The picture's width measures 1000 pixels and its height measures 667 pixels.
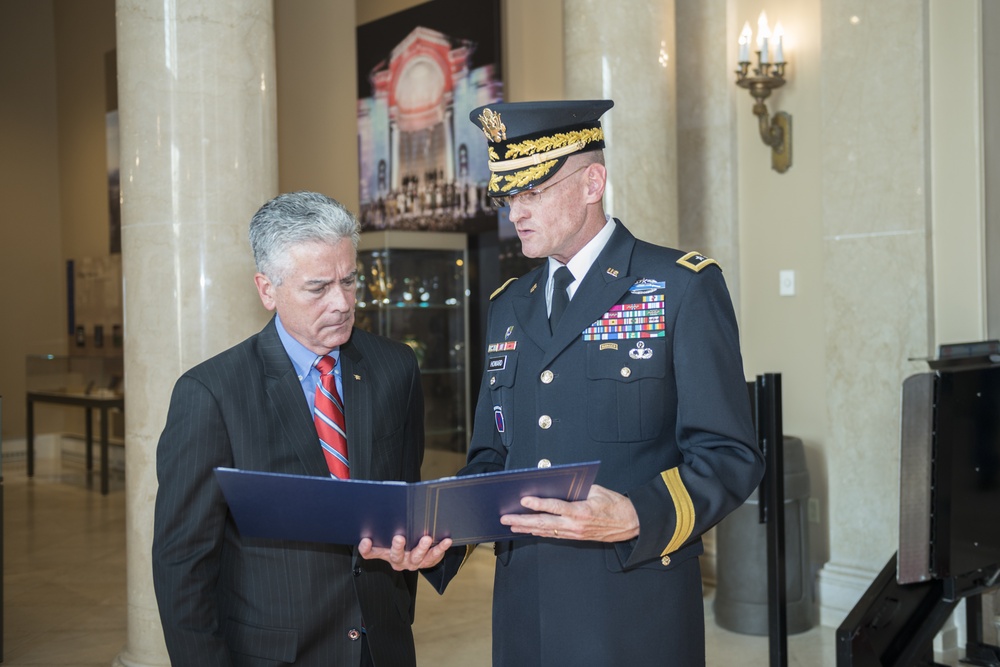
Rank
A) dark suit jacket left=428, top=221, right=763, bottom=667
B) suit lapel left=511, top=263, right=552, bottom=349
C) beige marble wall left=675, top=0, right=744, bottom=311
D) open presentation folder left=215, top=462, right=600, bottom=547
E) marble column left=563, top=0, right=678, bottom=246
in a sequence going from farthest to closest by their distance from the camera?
1. beige marble wall left=675, top=0, right=744, bottom=311
2. marble column left=563, top=0, right=678, bottom=246
3. suit lapel left=511, top=263, right=552, bottom=349
4. dark suit jacket left=428, top=221, right=763, bottom=667
5. open presentation folder left=215, top=462, right=600, bottom=547

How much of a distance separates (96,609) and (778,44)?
466 centimetres

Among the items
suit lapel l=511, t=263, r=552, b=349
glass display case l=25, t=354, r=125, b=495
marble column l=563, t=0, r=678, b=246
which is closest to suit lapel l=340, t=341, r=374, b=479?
suit lapel l=511, t=263, r=552, b=349

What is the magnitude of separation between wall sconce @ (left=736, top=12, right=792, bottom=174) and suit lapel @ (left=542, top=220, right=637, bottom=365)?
333cm

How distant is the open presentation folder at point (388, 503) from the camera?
1596 mm

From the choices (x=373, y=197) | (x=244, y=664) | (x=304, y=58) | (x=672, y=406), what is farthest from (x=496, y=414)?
(x=373, y=197)

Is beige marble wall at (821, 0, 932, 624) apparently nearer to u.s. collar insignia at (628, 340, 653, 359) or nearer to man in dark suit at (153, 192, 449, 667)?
u.s. collar insignia at (628, 340, 653, 359)

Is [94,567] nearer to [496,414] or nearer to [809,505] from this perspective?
[809,505]

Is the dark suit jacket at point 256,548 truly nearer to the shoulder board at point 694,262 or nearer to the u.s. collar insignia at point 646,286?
the u.s. collar insignia at point 646,286

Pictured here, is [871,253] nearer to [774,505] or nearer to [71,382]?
[774,505]

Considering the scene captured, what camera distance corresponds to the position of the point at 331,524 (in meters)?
1.73

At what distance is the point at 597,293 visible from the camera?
2.02m

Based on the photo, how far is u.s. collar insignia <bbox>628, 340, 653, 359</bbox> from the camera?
6.37 ft

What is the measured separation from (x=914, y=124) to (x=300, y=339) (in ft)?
11.2

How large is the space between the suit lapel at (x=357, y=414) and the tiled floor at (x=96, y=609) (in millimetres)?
2667
